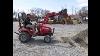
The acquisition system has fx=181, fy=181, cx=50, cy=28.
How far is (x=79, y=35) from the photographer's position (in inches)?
56.3

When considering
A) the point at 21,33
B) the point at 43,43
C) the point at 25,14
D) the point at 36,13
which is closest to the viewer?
the point at 25,14

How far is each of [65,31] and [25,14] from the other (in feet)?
1.80

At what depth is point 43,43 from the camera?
1.56 meters
